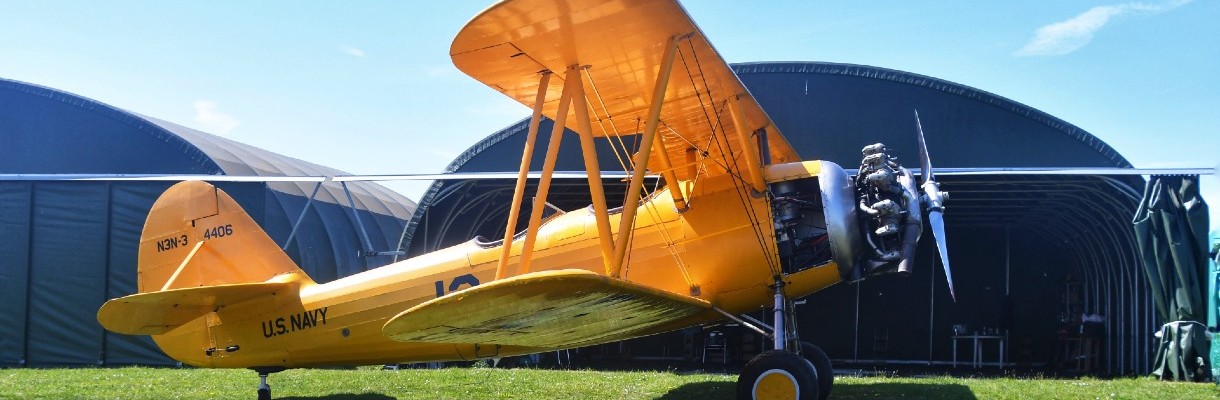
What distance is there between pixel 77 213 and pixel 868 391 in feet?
46.6

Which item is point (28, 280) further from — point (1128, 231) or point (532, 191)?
point (1128, 231)

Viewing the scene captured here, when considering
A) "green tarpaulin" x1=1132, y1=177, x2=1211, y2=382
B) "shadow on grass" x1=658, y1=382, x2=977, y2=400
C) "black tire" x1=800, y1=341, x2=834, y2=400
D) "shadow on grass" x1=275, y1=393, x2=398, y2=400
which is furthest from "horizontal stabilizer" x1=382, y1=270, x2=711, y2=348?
"green tarpaulin" x1=1132, y1=177, x2=1211, y2=382

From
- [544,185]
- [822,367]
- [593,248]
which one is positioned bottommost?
[822,367]

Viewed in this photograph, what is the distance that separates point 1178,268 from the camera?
36.9ft

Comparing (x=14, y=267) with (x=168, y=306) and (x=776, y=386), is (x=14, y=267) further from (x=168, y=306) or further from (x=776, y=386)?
(x=776, y=386)

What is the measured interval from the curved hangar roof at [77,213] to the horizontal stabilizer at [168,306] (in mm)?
6557

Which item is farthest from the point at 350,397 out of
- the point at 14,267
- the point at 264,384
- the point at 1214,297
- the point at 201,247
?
the point at 1214,297

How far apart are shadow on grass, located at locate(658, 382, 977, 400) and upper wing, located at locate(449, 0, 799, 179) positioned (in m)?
2.46

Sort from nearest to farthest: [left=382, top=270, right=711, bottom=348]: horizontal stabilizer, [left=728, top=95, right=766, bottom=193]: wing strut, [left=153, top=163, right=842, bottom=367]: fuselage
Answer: [left=382, top=270, right=711, bottom=348]: horizontal stabilizer
[left=728, top=95, right=766, bottom=193]: wing strut
[left=153, top=163, right=842, bottom=367]: fuselage

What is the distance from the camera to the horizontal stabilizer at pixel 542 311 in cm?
518

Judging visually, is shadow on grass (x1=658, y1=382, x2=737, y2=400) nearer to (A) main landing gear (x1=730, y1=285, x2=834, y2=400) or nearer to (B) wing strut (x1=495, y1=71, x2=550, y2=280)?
(A) main landing gear (x1=730, y1=285, x2=834, y2=400)

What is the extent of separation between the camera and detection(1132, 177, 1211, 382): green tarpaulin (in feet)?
36.1

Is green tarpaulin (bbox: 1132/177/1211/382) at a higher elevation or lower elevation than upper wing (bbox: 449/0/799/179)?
lower

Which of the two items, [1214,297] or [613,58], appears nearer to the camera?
[613,58]
